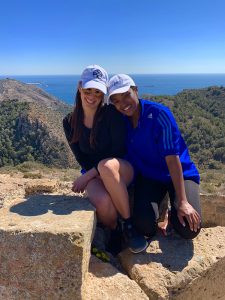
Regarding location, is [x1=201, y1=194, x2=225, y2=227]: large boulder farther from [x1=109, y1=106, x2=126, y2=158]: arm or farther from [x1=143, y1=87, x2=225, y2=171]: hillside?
[x1=143, y1=87, x2=225, y2=171]: hillside

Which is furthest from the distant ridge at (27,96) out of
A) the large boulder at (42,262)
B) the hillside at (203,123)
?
the large boulder at (42,262)

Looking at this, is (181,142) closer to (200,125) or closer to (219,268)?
(219,268)

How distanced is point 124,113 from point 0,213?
1374 mm

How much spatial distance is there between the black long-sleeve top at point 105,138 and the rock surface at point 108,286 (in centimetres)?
102

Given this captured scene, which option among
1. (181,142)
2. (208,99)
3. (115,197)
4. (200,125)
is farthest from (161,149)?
(208,99)

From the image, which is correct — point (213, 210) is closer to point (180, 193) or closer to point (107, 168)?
point (180, 193)

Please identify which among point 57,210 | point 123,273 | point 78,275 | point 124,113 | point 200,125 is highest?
point 124,113

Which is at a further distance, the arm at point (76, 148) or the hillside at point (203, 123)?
the hillside at point (203, 123)

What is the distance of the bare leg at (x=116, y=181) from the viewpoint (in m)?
3.47

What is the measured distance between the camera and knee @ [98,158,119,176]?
3.46 meters

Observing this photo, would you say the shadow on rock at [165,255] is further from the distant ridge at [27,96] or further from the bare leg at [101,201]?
the distant ridge at [27,96]

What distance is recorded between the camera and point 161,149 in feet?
11.7

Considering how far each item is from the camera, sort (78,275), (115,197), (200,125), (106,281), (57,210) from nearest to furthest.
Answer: (78,275) < (106,281) < (57,210) < (115,197) < (200,125)

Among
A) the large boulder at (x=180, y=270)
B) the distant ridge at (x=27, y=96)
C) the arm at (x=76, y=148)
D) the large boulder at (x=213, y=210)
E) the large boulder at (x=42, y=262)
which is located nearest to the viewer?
the large boulder at (x=42, y=262)
